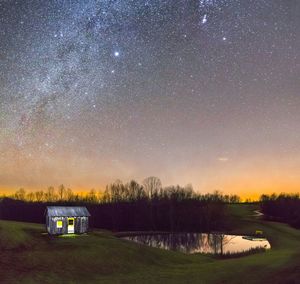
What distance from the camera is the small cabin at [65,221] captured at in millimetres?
52234

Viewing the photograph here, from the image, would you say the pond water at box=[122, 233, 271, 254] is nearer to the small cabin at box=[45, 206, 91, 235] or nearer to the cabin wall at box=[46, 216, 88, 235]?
the cabin wall at box=[46, 216, 88, 235]

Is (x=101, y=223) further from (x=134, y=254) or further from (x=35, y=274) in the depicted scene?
(x=35, y=274)

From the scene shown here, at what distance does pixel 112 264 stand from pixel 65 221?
17334 millimetres

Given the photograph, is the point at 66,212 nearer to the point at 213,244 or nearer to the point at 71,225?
the point at 71,225

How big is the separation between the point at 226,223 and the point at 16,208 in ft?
224

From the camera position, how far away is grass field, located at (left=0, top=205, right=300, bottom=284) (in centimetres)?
3030

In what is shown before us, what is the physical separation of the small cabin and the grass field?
1.80 meters

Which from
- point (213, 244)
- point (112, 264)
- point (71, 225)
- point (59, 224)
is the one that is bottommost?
point (213, 244)

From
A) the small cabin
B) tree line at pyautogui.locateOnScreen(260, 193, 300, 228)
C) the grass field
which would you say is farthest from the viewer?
tree line at pyautogui.locateOnScreen(260, 193, 300, 228)

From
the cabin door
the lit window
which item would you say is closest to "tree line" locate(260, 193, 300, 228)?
the cabin door

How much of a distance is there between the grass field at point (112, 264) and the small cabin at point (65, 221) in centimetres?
180

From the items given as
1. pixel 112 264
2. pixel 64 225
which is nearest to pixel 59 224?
pixel 64 225

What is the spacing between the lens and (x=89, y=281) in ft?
103

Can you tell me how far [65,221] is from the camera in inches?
2094
